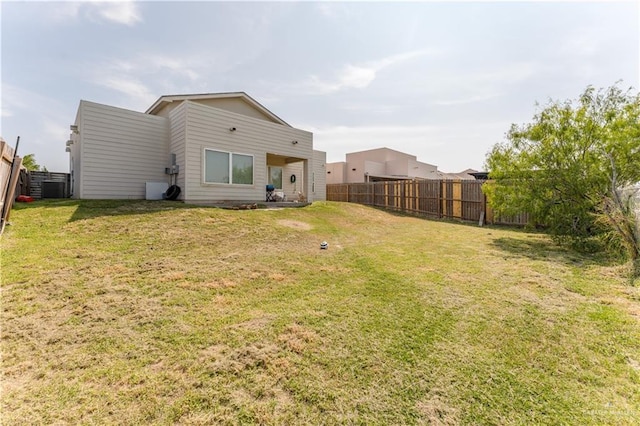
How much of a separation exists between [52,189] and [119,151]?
572cm

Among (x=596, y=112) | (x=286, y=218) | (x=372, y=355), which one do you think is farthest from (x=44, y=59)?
(x=596, y=112)

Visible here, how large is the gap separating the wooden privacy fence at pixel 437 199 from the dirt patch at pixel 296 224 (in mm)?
9092

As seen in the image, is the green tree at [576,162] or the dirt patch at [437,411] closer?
the dirt patch at [437,411]

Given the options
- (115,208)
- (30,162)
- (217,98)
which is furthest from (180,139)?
(30,162)

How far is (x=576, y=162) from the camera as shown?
7301mm

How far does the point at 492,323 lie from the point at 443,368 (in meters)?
1.13

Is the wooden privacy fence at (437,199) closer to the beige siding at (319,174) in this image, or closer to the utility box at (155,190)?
the beige siding at (319,174)

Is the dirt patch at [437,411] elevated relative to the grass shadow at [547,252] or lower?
lower

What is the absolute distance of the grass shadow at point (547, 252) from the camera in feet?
18.8

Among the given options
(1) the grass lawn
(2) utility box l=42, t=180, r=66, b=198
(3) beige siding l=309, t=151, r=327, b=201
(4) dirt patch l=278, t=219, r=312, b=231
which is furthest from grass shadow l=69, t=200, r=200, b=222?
(3) beige siding l=309, t=151, r=327, b=201

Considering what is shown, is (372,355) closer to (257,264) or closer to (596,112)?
(257,264)

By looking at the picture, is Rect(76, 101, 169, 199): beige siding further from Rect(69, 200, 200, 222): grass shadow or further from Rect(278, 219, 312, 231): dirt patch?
Rect(278, 219, 312, 231): dirt patch

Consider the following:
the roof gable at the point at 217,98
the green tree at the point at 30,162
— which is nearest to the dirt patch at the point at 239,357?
the roof gable at the point at 217,98

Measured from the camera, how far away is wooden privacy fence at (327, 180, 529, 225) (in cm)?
1313
